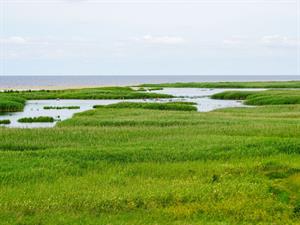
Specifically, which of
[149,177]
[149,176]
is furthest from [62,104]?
[149,177]

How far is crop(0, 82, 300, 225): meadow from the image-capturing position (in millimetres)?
14891

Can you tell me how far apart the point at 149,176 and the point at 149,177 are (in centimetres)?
34

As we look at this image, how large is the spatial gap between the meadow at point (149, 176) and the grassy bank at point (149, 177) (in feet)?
0.10

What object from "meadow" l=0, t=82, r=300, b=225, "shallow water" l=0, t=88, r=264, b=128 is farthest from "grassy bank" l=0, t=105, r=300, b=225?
"shallow water" l=0, t=88, r=264, b=128

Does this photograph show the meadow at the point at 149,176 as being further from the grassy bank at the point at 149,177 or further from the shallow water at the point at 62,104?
the shallow water at the point at 62,104

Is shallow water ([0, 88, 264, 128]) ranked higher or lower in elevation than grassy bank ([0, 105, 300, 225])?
lower

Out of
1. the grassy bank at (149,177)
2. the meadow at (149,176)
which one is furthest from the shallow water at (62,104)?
the grassy bank at (149,177)

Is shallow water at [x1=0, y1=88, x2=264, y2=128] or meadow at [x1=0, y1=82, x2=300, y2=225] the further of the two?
shallow water at [x1=0, y1=88, x2=264, y2=128]

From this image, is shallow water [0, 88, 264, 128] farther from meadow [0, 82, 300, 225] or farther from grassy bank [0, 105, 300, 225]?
grassy bank [0, 105, 300, 225]

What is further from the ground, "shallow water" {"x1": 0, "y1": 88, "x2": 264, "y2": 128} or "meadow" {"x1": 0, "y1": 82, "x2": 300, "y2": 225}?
"meadow" {"x1": 0, "y1": 82, "x2": 300, "y2": 225}

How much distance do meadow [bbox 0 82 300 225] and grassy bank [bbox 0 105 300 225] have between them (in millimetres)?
30

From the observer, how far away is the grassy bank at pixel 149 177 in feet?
48.9

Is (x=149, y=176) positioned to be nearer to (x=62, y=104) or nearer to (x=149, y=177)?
(x=149, y=177)

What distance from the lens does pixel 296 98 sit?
6494 cm
